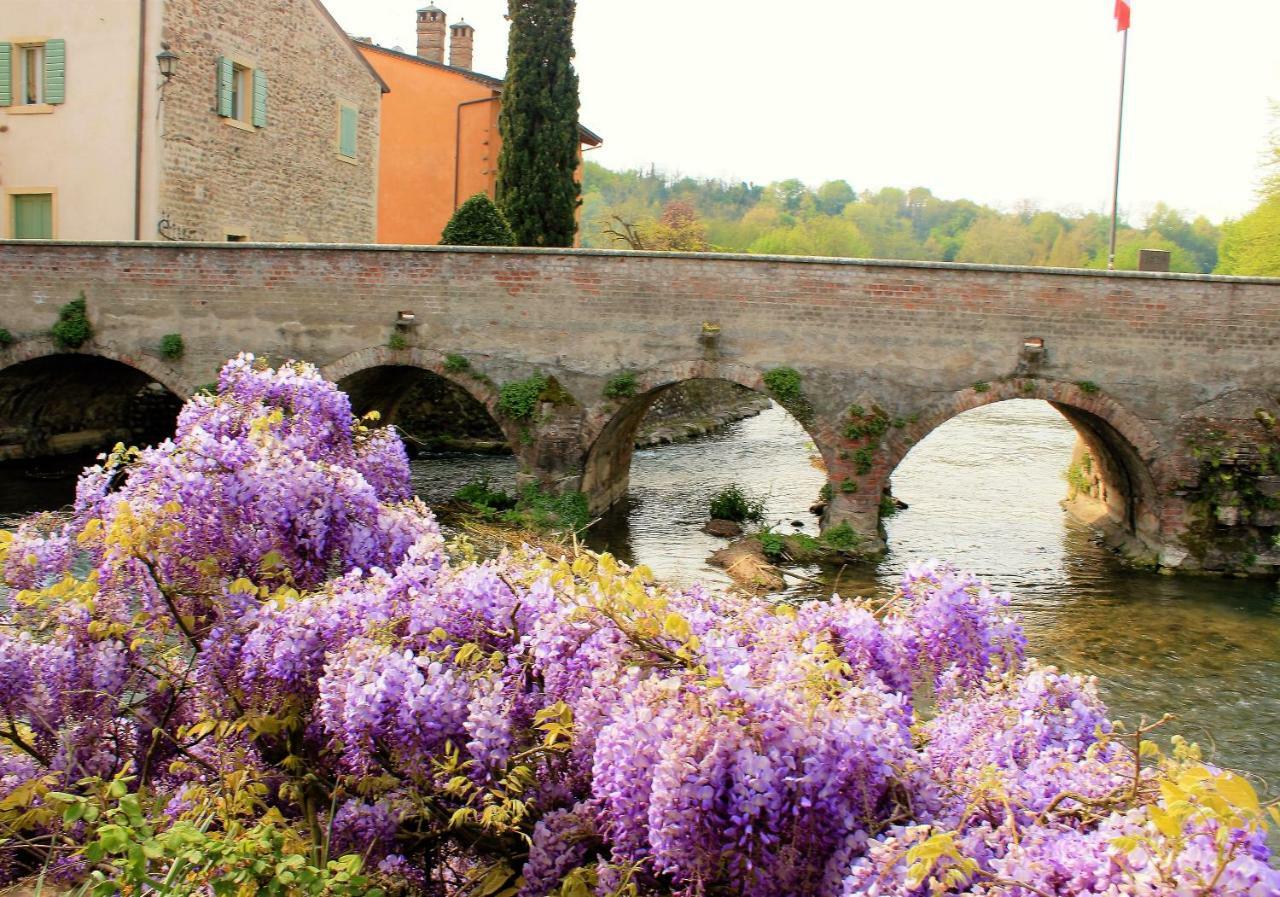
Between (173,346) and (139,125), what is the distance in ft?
18.0

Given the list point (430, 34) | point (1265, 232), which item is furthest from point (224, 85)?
point (1265, 232)

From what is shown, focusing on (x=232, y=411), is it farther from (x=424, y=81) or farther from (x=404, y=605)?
(x=424, y=81)

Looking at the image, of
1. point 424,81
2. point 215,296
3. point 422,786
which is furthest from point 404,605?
point 424,81

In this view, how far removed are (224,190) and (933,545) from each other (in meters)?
16.6

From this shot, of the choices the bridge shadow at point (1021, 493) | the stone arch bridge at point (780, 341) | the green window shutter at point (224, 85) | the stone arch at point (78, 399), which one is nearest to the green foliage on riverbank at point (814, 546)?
the stone arch bridge at point (780, 341)

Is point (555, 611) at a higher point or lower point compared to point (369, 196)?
lower

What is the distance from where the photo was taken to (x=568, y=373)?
1883 cm

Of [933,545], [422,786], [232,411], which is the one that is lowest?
[933,545]

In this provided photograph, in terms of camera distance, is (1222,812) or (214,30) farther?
(214,30)

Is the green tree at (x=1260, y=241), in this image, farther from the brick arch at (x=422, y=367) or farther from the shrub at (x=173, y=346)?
the shrub at (x=173, y=346)

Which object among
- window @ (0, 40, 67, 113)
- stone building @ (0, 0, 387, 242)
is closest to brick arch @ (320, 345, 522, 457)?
stone building @ (0, 0, 387, 242)

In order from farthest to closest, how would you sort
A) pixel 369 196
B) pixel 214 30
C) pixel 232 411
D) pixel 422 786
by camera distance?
pixel 369 196, pixel 214 30, pixel 232 411, pixel 422 786

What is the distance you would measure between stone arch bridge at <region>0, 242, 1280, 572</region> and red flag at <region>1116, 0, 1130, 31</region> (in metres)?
6.64

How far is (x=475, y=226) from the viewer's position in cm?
2408
